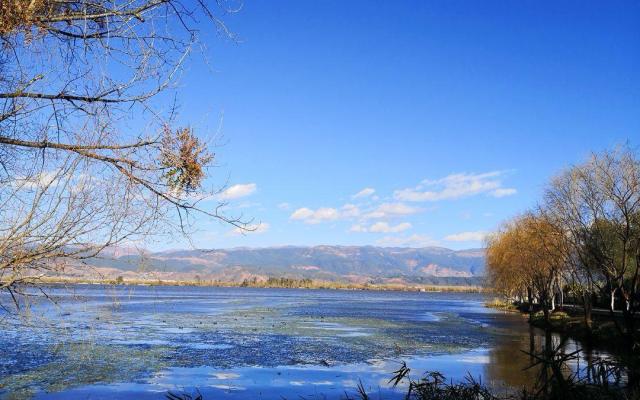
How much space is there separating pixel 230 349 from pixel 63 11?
81.3 ft

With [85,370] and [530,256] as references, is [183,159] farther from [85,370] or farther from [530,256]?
[530,256]

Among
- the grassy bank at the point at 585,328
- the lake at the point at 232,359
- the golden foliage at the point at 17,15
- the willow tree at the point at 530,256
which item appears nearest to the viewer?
the golden foliage at the point at 17,15

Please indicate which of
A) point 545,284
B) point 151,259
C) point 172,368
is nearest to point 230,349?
point 172,368

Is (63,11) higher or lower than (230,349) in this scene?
higher

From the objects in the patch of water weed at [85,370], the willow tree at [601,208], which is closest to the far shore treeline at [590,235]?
the willow tree at [601,208]

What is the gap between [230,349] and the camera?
28.3 meters

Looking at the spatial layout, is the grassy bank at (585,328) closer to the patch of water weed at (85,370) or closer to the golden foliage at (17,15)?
the patch of water weed at (85,370)

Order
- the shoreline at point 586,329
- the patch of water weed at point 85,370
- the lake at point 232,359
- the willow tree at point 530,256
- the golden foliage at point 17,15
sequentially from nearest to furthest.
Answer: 1. the golden foliage at point 17,15
2. the patch of water weed at point 85,370
3. the lake at point 232,359
4. the shoreline at point 586,329
5. the willow tree at point 530,256

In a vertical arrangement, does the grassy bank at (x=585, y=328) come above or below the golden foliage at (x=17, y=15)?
below

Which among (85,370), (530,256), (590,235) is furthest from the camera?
(530,256)

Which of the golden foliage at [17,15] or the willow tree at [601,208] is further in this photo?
the willow tree at [601,208]

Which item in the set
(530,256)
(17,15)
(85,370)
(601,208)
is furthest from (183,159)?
(530,256)

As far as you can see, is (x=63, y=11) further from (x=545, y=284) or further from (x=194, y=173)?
(x=545, y=284)

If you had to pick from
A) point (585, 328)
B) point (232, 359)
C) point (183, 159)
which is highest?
point (183, 159)
